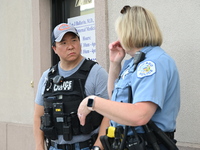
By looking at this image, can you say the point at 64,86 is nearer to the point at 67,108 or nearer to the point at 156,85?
the point at 67,108

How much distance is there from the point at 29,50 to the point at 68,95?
3.03 m

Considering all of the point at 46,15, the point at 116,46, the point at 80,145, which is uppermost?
the point at 46,15

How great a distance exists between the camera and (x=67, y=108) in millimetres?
3006

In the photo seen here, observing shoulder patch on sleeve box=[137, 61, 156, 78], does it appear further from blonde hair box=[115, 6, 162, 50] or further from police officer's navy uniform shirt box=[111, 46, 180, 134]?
blonde hair box=[115, 6, 162, 50]

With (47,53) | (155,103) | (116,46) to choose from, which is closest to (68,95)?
(116,46)

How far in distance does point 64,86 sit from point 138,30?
3.51 feet

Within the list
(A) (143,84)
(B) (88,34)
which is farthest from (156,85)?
(B) (88,34)

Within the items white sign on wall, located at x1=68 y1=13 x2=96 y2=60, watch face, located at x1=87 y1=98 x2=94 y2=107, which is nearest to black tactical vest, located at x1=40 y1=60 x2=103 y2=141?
watch face, located at x1=87 y1=98 x2=94 y2=107

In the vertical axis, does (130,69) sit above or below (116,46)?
below

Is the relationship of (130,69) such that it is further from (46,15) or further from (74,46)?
(46,15)

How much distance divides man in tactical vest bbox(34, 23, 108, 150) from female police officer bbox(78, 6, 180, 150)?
654mm

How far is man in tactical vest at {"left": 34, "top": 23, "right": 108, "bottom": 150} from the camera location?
9.78ft

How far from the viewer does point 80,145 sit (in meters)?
2.98

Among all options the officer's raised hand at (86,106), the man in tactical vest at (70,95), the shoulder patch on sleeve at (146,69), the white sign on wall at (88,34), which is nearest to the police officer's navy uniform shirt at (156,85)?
the shoulder patch on sleeve at (146,69)
